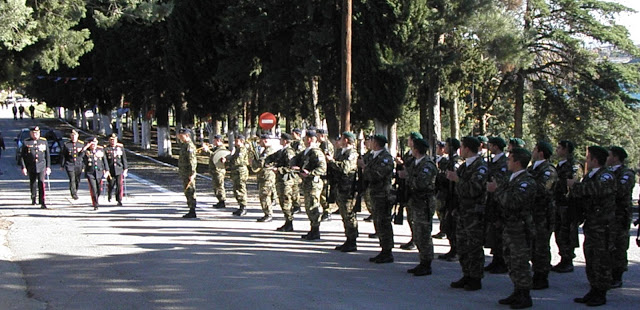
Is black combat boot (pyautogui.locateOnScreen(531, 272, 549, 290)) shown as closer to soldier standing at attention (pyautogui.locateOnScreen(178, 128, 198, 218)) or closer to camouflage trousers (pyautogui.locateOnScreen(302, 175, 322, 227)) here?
camouflage trousers (pyautogui.locateOnScreen(302, 175, 322, 227))

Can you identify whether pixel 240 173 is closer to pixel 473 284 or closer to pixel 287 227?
pixel 287 227

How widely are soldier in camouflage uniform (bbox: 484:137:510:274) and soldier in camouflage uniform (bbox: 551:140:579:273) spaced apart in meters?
0.79

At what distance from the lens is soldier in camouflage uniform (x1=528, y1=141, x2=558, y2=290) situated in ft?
26.3

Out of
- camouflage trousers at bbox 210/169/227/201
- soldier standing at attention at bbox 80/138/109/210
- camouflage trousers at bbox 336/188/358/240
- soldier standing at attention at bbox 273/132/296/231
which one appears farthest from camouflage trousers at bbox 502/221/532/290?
soldier standing at attention at bbox 80/138/109/210

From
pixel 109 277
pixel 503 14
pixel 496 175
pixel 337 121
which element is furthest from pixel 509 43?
pixel 109 277

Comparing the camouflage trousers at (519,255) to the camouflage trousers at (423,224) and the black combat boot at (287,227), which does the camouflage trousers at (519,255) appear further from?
the black combat boot at (287,227)

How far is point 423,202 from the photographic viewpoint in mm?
8539

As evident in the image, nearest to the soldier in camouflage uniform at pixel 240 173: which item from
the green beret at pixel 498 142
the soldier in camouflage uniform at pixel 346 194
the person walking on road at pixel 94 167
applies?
the person walking on road at pixel 94 167

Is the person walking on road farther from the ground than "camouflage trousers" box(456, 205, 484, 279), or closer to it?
farther from the ground

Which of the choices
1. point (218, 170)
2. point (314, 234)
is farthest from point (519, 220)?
point (218, 170)

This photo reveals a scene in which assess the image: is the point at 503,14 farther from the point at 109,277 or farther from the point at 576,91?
the point at 109,277

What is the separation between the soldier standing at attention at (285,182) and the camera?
1230 cm

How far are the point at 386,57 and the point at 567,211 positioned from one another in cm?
1589

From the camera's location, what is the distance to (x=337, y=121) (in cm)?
2817
